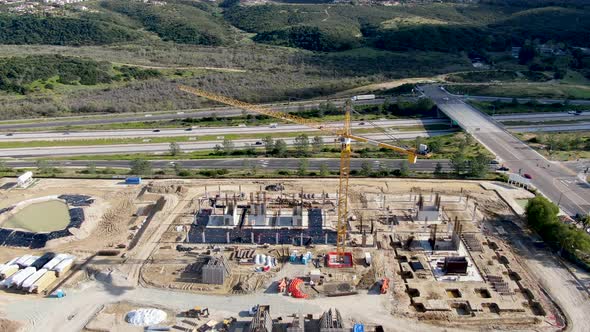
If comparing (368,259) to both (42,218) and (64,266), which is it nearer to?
(64,266)

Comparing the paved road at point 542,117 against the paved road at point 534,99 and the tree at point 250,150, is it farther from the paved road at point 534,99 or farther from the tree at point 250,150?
the tree at point 250,150

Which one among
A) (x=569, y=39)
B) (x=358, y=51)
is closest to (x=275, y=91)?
(x=358, y=51)

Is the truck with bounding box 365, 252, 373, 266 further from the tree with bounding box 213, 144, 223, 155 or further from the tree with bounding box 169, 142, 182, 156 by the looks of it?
the tree with bounding box 169, 142, 182, 156

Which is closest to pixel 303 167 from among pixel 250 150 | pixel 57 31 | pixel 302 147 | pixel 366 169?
pixel 366 169

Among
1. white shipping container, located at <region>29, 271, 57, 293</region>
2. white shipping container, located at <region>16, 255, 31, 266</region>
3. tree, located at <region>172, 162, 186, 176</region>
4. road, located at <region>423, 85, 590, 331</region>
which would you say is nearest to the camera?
road, located at <region>423, 85, 590, 331</region>

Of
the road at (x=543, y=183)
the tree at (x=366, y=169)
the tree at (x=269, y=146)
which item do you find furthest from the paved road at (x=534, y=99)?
the tree at (x=269, y=146)

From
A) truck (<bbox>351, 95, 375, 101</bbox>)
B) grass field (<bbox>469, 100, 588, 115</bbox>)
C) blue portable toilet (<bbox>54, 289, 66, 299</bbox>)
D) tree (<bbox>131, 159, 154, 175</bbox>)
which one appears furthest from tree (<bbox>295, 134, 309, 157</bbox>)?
blue portable toilet (<bbox>54, 289, 66, 299</bbox>)

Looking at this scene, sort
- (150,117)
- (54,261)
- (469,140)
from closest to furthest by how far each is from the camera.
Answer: (54,261), (469,140), (150,117)
